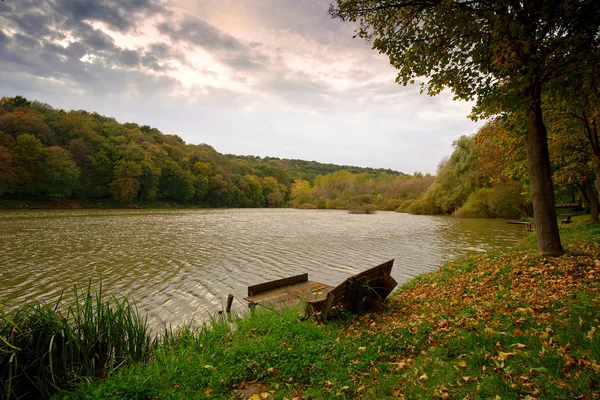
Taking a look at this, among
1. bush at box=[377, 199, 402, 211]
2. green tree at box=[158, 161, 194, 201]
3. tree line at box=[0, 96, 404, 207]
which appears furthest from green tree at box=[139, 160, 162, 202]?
bush at box=[377, 199, 402, 211]

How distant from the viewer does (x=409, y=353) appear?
176 inches

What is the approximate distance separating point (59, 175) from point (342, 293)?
64.1 metres

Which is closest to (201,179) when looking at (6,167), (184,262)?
(6,167)

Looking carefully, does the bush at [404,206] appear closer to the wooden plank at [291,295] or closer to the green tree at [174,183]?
the green tree at [174,183]

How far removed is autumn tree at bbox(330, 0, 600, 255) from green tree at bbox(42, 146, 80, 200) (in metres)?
62.9

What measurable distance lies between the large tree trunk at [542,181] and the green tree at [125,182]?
7220 cm

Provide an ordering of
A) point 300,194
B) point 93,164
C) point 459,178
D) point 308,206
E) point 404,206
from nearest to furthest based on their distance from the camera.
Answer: point 459,178, point 93,164, point 404,206, point 308,206, point 300,194

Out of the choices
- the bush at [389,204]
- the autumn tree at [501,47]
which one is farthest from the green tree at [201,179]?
the autumn tree at [501,47]

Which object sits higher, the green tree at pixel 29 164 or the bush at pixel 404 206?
the green tree at pixel 29 164

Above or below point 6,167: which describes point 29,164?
above

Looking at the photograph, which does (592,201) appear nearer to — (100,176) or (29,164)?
(29,164)

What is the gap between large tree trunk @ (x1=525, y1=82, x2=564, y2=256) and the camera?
301 inches

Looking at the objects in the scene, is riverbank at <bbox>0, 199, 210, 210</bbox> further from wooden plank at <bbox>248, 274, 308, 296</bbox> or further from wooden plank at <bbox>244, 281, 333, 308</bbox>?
wooden plank at <bbox>244, 281, 333, 308</bbox>

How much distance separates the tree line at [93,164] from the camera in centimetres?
5153
